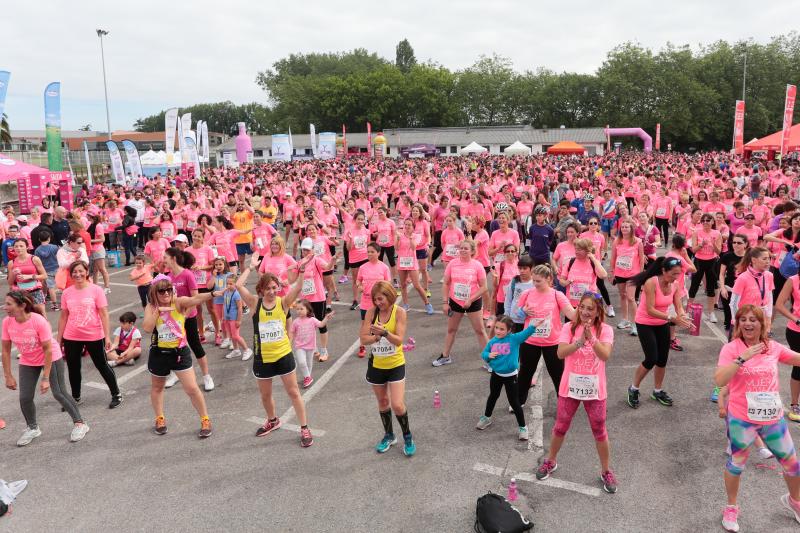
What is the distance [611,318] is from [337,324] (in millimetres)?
4575

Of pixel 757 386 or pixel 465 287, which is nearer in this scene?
pixel 757 386

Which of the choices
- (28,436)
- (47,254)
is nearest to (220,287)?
(28,436)

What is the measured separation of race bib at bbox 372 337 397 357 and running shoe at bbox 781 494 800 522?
10.6 feet

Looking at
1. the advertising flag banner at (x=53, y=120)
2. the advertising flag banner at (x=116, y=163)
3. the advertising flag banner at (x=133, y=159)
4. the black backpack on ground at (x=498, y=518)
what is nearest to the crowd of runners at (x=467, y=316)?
the black backpack on ground at (x=498, y=518)

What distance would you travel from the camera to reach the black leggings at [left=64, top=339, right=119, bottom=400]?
607 centimetres

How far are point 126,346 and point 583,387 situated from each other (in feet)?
21.4

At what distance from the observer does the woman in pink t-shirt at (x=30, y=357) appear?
543 centimetres

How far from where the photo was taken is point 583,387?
432 cm

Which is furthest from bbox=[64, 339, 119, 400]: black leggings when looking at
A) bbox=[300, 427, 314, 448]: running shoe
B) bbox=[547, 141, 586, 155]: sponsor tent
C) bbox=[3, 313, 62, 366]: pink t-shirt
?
bbox=[547, 141, 586, 155]: sponsor tent

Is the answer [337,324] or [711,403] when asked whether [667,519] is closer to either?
[711,403]

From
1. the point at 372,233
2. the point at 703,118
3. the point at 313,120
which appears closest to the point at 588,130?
the point at 703,118

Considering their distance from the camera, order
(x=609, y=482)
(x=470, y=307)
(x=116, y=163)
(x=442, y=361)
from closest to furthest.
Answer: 1. (x=609, y=482)
2. (x=470, y=307)
3. (x=442, y=361)
4. (x=116, y=163)

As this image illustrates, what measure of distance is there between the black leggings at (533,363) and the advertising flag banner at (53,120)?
22.0 metres

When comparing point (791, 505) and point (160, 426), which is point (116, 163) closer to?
point (160, 426)
